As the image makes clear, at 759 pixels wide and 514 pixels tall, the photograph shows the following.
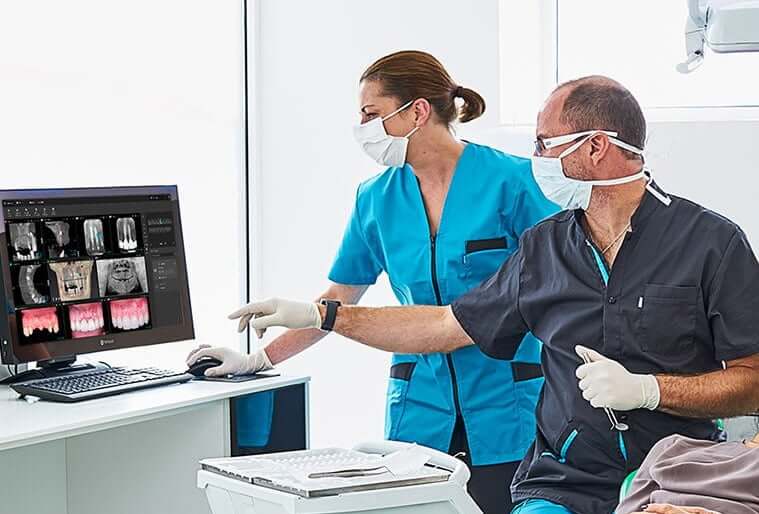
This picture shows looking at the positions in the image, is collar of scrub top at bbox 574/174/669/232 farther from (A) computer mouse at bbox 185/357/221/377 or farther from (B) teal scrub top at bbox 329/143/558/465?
(A) computer mouse at bbox 185/357/221/377

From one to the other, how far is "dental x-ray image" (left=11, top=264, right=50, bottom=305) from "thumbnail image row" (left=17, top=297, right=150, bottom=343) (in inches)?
0.8

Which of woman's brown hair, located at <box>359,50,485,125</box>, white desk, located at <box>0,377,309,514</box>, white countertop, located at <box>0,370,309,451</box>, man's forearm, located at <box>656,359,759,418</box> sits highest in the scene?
woman's brown hair, located at <box>359,50,485,125</box>

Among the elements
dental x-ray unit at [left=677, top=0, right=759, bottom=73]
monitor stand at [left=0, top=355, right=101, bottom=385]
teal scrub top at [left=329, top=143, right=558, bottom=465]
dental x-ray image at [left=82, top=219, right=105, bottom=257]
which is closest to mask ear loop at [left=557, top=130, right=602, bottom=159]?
teal scrub top at [left=329, top=143, right=558, bottom=465]

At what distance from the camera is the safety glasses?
7.07 feet

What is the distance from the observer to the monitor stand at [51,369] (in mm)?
2375

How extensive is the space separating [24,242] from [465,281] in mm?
933

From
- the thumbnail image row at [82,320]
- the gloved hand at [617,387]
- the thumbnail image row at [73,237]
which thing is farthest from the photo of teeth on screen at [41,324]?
the gloved hand at [617,387]

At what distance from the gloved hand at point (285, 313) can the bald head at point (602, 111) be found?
0.69 meters

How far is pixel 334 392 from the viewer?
354 centimetres

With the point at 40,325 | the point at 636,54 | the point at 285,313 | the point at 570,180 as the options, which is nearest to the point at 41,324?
the point at 40,325

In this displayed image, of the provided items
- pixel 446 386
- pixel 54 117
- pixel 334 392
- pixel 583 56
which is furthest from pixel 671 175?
pixel 54 117

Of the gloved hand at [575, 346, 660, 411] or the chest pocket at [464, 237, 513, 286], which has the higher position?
the chest pocket at [464, 237, 513, 286]

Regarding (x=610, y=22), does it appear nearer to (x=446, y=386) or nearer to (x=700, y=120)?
(x=700, y=120)

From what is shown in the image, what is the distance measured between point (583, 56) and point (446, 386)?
1.34 meters
